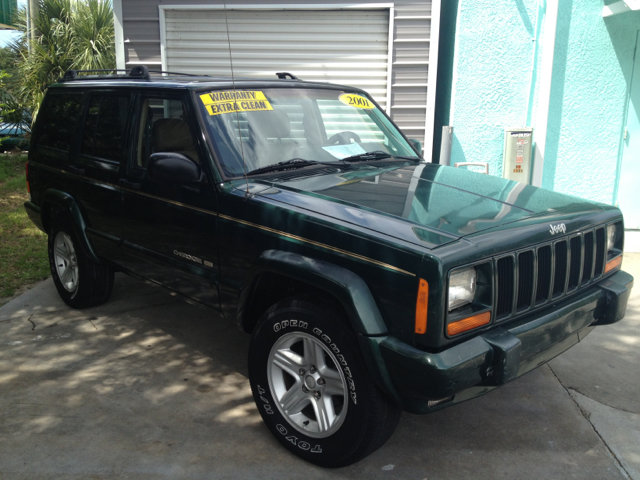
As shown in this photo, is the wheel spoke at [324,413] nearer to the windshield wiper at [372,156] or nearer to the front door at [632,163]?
the windshield wiper at [372,156]

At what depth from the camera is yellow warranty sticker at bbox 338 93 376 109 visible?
4.45m

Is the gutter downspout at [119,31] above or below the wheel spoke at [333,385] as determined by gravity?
above

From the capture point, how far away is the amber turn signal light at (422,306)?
2.54 meters

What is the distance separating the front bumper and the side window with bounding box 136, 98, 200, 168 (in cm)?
178

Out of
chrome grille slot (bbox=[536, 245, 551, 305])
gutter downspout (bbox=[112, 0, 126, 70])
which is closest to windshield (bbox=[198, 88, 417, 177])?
chrome grille slot (bbox=[536, 245, 551, 305])

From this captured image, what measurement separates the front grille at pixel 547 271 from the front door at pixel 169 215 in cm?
166

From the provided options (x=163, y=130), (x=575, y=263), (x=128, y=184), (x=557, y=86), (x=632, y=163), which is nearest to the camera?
(x=575, y=263)

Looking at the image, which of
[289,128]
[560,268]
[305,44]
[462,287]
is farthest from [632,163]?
[462,287]

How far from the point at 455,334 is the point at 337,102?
2303 mm

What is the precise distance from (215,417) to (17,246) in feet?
16.0

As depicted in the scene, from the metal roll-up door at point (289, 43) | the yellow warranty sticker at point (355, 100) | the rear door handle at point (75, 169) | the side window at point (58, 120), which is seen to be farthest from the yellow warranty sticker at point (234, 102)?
the metal roll-up door at point (289, 43)

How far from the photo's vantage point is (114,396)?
381 centimetres

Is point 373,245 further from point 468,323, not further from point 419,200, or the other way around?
point 419,200

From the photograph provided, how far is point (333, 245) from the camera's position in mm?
2846
